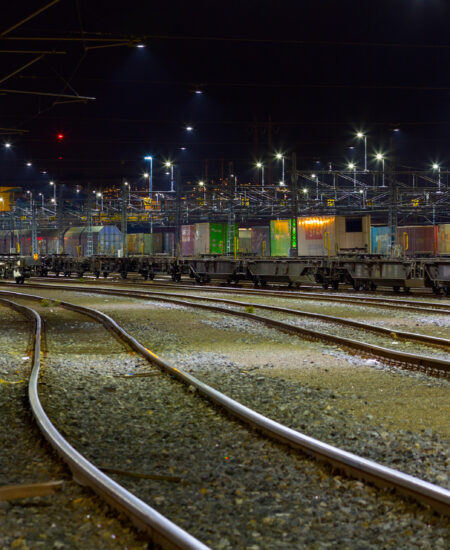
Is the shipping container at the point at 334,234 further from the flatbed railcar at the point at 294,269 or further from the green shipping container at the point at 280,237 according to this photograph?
the flatbed railcar at the point at 294,269

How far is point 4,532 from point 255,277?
25568 mm

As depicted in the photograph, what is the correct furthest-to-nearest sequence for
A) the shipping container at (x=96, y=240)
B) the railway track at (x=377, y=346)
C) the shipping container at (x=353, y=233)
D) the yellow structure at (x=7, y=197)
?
the yellow structure at (x=7, y=197) < the shipping container at (x=96, y=240) < the shipping container at (x=353, y=233) < the railway track at (x=377, y=346)

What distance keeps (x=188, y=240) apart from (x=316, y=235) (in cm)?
1482

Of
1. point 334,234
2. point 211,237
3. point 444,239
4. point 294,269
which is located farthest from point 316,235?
point 444,239

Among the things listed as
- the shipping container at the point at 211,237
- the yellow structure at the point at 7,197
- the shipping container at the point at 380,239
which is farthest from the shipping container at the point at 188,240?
the yellow structure at the point at 7,197

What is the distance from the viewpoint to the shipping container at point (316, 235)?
36594mm

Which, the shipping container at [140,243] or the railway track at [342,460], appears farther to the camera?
the shipping container at [140,243]

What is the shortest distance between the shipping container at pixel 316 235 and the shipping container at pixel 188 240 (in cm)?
1181

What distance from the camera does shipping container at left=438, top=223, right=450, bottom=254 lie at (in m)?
42.3

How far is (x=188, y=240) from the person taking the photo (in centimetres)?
4900

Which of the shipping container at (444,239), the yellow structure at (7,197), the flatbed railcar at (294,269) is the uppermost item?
the yellow structure at (7,197)

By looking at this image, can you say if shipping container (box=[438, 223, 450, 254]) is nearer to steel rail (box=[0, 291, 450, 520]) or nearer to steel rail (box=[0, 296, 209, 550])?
steel rail (box=[0, 291, 450, 520])

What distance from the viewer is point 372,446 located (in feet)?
15.5

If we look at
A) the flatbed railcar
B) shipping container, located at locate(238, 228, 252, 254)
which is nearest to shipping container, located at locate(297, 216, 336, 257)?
the flatbed railcar
